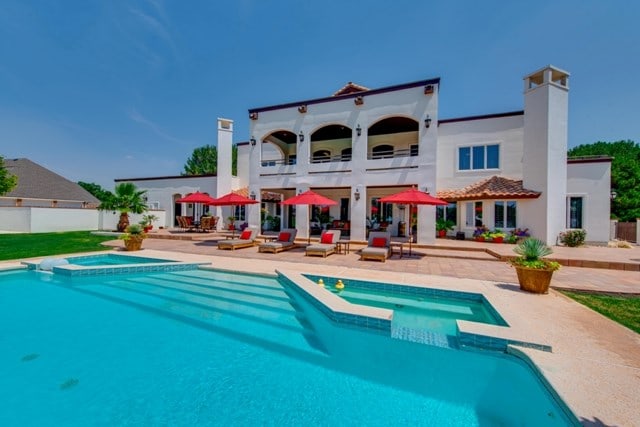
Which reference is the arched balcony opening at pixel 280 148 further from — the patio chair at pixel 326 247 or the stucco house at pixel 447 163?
the patio chair at pixel 326 247

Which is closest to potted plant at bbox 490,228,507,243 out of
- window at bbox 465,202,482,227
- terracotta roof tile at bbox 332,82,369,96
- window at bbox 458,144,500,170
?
window at bbox 465,202,482,227

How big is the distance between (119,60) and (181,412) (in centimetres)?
2155

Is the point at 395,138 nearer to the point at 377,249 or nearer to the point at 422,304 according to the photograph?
the point at 377,249

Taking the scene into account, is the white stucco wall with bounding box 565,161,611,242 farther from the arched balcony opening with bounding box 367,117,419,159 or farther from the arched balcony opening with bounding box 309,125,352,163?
the arched balcony opening with bounding box 309,125,352,163

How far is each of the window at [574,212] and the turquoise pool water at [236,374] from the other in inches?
709

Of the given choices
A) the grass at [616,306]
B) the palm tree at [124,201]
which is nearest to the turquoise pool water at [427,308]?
the grass at [616,306]

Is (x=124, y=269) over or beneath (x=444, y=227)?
beneath

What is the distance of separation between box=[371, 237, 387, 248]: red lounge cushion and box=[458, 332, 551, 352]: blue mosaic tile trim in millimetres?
7630

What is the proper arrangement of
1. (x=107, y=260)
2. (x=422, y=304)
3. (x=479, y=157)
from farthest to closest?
1. (x=479, y=157)
2. (x=107, y=260)
3. (x=422, y=304)

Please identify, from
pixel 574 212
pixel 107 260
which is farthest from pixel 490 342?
pixel 574 212

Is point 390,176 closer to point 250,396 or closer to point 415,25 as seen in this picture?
point 415,25

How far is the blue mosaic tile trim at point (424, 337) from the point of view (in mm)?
4820

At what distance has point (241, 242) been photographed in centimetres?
1454

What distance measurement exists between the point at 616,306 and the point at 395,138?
15650 millimetres
